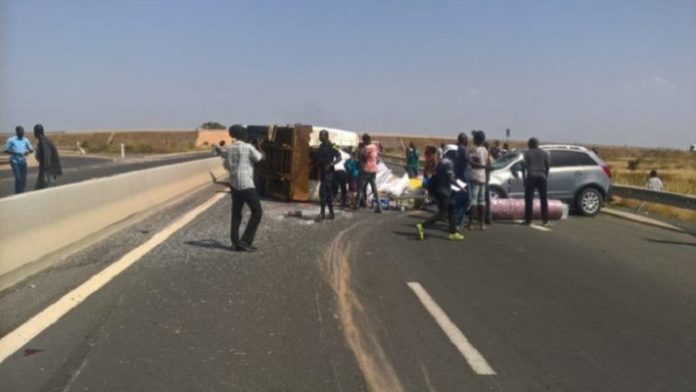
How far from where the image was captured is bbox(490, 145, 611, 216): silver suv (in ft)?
60.0

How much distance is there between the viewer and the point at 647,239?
13992 millimetres

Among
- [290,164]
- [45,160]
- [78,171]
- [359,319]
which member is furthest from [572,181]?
[78,171]

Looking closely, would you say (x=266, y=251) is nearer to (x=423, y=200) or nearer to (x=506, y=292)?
(x=506, y=292)

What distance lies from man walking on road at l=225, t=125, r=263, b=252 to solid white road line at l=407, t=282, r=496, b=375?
11.3 ft

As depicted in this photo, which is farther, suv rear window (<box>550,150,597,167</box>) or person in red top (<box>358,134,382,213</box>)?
suv rear window (<box>550,150,597,167</box>)

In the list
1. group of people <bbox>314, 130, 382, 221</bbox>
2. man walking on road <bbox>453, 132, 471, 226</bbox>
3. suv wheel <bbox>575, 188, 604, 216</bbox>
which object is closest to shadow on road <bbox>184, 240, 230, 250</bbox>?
group of people <bbox>314, 130, 382, 221</bbox>

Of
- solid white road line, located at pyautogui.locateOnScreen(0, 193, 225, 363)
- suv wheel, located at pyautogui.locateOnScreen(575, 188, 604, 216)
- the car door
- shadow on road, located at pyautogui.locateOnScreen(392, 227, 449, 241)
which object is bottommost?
shadow on road, located at pyautogui.locateOnScreen(392, 227, 449, 241)

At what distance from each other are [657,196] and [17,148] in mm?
15070

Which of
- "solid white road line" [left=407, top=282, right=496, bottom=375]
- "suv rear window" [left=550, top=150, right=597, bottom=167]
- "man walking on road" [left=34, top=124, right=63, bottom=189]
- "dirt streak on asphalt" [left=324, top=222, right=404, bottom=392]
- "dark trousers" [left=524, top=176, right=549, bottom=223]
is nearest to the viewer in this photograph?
"dirt streak on asphalt" [left=324, top=222, right=404, bottom=392]

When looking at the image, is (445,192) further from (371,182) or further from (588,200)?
(588,200)

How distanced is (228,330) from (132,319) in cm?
97

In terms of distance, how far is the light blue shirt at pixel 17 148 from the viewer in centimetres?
1641

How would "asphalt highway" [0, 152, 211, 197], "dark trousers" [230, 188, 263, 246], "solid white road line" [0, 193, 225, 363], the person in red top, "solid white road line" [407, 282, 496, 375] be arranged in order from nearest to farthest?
"solid white road line" [407, 282, 496, 375], "solid white road line" [0, 193, 225, 363], "dark trousers" [230, 188, 263, 246], the person in red top, "asphalt highway" [0, 152, 211, 197]

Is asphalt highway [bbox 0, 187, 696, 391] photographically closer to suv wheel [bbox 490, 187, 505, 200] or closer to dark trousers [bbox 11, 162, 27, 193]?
dark trousers [bbox 11, 162, 27, 193]
